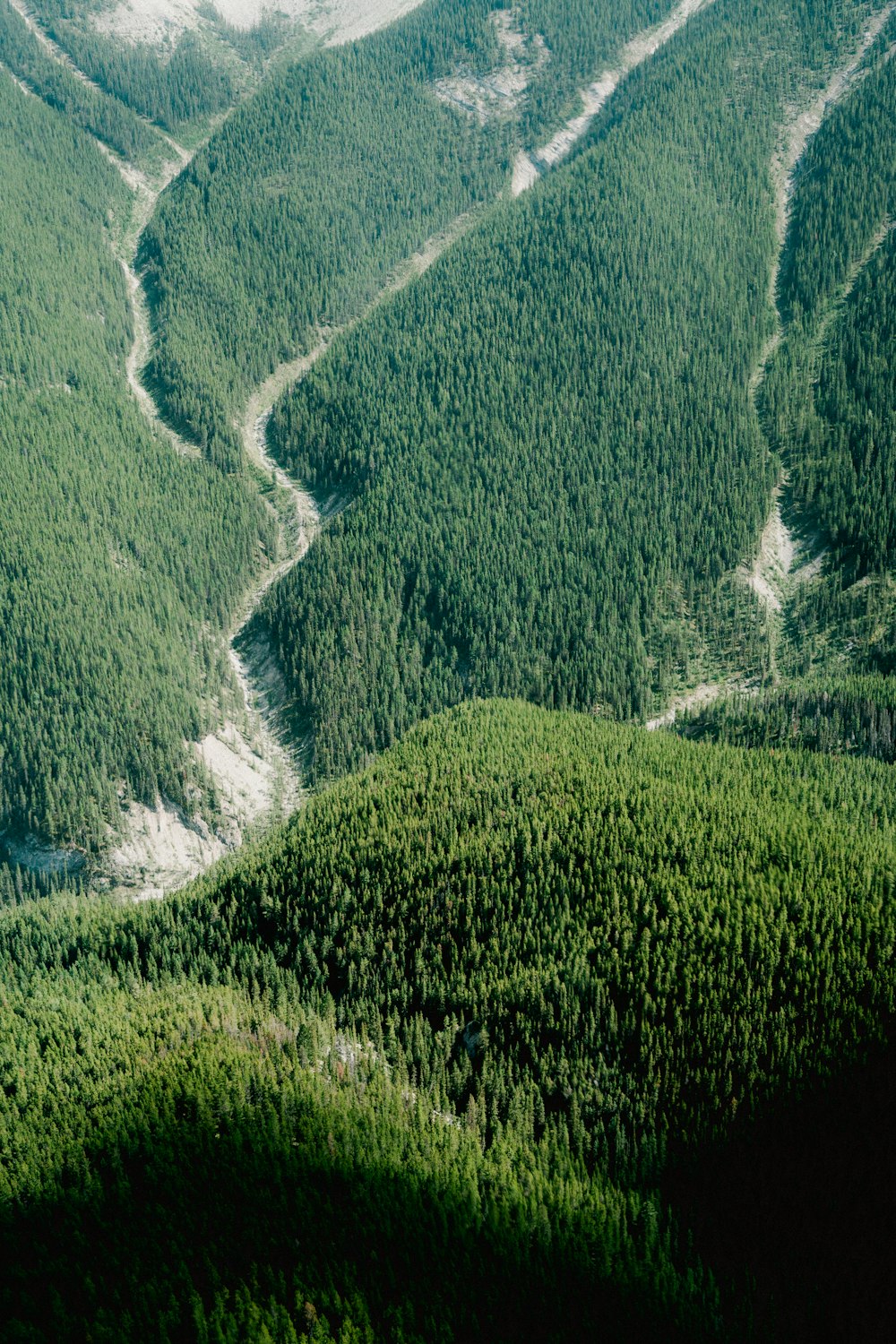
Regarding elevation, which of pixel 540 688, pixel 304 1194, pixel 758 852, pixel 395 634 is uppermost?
pixel 395 634

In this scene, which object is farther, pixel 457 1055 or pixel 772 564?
pixel 772 564

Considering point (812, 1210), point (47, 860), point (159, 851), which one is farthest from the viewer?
point (159, 851)

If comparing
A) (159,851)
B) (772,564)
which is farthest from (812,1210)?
(772,564)

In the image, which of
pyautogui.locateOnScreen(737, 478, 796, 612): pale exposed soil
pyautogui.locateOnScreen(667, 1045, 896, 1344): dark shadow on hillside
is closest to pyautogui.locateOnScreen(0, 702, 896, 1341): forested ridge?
pyautogui.locateOnScreen(667, 1045, 896, 1344): dark shadow on hillside

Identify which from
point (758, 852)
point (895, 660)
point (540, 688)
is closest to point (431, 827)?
point (758, 852)

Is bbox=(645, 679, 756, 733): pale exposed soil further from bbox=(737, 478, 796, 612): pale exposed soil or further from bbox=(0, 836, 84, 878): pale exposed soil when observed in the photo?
bbox=(0, 836, 84, 878): pale exposed soil

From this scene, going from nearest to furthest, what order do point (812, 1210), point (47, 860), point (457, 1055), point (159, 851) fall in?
point (812, 1210), point (457, 1055), point (47, 860), point (159, 851)

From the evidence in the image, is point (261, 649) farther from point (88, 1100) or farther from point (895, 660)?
point (88, 1100)

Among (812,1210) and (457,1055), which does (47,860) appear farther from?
(812,1210)

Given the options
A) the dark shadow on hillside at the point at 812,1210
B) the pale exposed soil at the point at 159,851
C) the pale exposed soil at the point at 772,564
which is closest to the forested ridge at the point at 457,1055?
the dark shadow on hillside at the point at 812,1210
